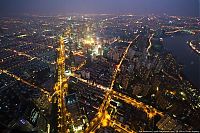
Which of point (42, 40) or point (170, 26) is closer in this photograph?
point (42, 40)

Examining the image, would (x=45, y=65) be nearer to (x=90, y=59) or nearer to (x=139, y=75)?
(x=90, y=59)

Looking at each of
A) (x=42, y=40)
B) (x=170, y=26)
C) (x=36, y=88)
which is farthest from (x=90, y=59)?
(x=170, y=26)

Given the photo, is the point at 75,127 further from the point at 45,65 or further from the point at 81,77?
the point at 45,65

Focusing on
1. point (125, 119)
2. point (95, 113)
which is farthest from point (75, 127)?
point (125, 119)

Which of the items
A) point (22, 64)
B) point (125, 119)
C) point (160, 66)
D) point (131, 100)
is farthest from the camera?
point (22, 64)

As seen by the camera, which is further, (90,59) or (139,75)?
(90,59)

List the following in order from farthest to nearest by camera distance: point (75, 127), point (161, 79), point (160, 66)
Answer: point (160, 66)
point (161, 79)
point (75, 127)

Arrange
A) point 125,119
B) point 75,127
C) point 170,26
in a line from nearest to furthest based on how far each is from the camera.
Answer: point 75,127 → point 125,119 → point 170,26
